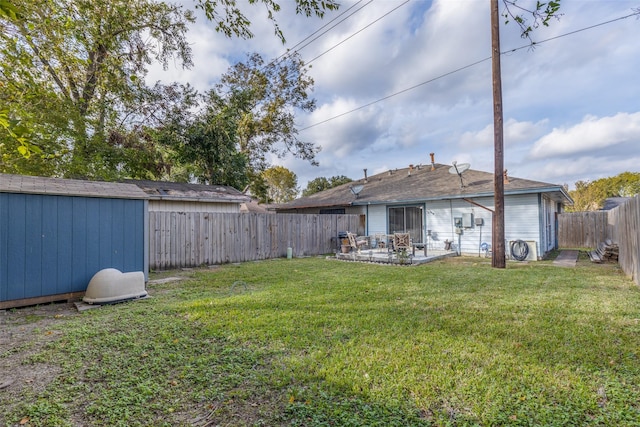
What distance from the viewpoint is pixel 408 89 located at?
522 inches

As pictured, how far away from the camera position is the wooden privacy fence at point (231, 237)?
28.0 ft

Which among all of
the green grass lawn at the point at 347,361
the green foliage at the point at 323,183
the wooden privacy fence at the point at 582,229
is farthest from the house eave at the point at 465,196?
the green foliage at the point at 323,183

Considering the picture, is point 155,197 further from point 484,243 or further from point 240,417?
point 484,243

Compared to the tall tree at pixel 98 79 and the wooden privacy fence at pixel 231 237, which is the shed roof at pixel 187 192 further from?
the wooden privacy fence at pixel 231 237

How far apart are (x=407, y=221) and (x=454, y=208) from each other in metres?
2.15

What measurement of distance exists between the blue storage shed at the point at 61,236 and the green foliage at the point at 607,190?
42.1 m

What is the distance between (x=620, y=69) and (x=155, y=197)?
1509 cm

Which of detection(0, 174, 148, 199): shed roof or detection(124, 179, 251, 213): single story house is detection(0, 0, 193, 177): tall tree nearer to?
detection(124, 179, 251, 213): single story house

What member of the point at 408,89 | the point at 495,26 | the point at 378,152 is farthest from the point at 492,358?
the point at 378,152

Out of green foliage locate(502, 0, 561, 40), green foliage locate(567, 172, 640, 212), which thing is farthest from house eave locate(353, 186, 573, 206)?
green foliage locate(567, 172, 640, 212)

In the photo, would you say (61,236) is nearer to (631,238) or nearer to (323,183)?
(631,238)

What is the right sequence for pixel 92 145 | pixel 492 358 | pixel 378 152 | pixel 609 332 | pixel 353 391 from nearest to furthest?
pixel 353 391 < pixel 492 358 < pixel 609 332 < pixel 92 145 < pixel 378 152

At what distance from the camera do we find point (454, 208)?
1204 centimetres

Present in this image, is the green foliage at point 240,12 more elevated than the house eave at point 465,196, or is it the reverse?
the green foliage at point 240,12
